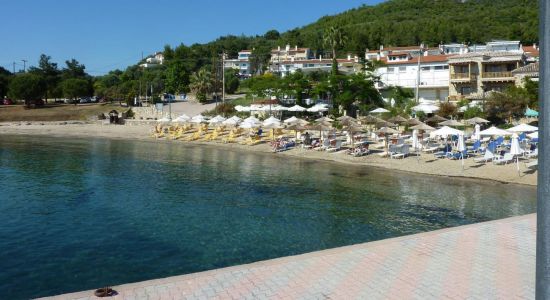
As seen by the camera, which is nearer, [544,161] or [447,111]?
[544,161]

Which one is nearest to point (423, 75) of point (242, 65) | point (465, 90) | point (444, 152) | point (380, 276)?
point (465, 90)

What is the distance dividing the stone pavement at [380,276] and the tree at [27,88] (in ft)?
279

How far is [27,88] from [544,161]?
91.5m

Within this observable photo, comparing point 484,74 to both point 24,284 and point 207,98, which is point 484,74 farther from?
point 24,284

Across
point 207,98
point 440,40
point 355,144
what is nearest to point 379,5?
point 440,40

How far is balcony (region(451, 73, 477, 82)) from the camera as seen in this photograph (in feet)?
185

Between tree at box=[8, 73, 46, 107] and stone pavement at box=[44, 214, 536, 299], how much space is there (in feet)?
279

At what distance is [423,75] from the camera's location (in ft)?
211

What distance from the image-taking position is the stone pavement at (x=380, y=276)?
809 centimetres

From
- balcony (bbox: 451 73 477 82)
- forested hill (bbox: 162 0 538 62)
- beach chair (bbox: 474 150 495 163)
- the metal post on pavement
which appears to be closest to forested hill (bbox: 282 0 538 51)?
forested hill (bbox: 162 0 538 62)

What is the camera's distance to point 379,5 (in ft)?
530

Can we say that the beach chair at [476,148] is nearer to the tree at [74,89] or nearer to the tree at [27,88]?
the tree at [27,88]

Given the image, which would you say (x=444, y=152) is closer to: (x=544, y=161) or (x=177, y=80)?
(x=544, y=161)

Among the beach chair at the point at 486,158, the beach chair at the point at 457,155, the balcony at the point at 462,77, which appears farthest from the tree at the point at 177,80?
the beach chair at the point at 486,158
